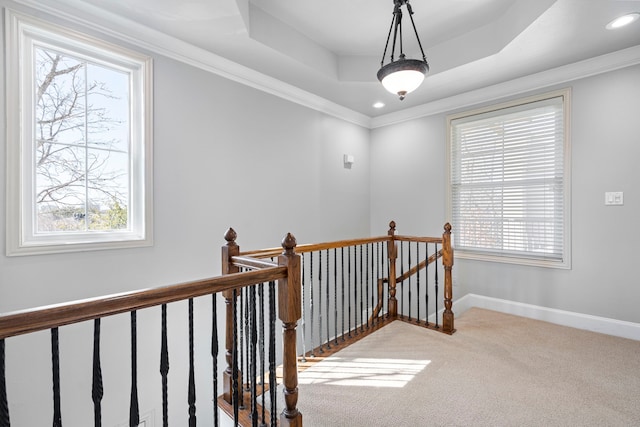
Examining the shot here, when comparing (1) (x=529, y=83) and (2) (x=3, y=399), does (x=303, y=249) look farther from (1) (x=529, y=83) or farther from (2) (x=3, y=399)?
(1) (x=529, y=83)

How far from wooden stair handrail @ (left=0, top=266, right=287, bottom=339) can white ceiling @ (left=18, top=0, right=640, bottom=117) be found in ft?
6.59

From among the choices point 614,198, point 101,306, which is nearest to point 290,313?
point 101,306

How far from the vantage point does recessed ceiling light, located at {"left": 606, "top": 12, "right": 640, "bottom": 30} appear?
225 cm

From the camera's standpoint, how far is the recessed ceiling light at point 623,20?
7.39 feet

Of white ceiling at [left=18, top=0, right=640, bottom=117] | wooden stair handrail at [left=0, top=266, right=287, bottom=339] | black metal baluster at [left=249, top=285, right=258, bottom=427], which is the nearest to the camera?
wooden stair handrail at [left=0, top=266, right=287, bottom=339]

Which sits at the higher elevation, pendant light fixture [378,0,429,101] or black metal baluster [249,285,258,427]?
pendant light fixture [378,0,429,101]

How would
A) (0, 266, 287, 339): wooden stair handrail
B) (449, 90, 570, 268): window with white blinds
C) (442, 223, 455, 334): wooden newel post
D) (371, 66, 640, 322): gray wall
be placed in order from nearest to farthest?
(0, 266, 287, 339): wooden stair handrail
(371, 66, 640, 322): gray wall
(442, 223, 455, 334): wooden newel post
(449, 90, 570, 268): window with white blinds

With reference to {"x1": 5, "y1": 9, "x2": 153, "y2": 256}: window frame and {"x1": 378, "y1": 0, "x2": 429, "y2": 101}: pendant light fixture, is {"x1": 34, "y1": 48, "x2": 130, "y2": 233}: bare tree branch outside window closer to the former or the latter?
{"x1": 5, "y1": 9, "x2": 153, "y2": 256}: window frame

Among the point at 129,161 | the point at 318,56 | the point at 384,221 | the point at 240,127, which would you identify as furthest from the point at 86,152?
the point at 384,221

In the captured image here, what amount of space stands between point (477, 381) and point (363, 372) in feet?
2.53

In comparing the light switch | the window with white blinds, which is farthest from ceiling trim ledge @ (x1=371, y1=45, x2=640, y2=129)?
the light switch

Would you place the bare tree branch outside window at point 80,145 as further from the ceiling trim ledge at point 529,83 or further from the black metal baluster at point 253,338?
the ceiling trim ledge at point 529,83

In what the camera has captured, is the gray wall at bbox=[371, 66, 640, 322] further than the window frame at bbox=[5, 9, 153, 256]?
Yes

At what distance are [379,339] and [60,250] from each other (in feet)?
8.36
